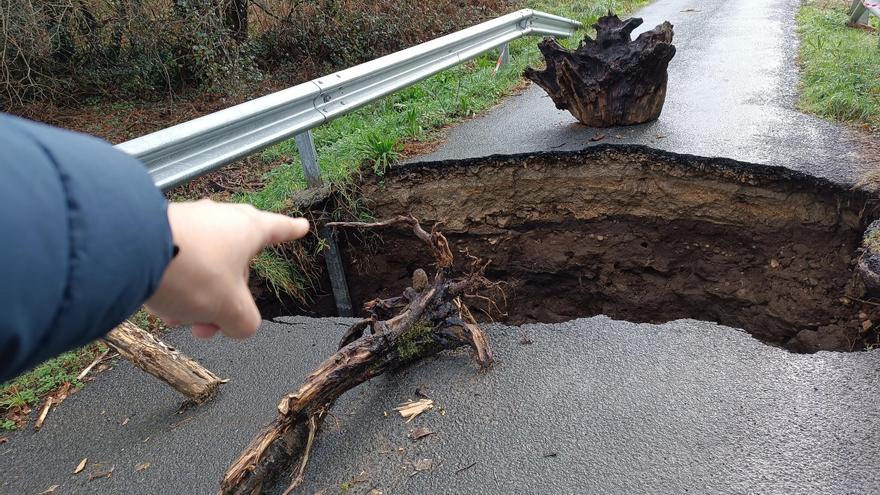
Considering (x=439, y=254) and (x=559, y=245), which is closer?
(x=439, y=254)

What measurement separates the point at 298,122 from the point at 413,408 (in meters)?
2.57

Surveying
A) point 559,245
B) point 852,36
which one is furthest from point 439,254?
point 852,36

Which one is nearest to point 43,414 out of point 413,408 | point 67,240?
point 413,408

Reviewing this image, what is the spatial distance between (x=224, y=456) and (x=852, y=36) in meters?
9.88

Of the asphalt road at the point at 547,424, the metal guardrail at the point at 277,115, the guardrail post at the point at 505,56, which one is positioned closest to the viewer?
the asphalt road at the point at 547,424

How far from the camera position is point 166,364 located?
295 cm

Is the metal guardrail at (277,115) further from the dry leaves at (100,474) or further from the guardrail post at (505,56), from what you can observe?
the dry leaves at (100,474)

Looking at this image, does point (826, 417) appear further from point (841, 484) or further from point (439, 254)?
point (439, 254)

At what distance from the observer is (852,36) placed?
329 inches

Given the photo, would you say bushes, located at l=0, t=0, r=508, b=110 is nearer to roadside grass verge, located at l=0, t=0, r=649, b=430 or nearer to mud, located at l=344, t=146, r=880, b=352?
roadside grass verge, located at l=0, t=0, r=649, b=430

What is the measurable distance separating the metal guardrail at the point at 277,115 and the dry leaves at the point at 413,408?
192 cm

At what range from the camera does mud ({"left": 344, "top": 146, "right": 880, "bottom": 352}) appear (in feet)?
14.2

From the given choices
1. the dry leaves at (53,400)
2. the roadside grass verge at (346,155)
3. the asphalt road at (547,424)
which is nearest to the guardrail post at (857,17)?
the roadside grass verge at (346,155)

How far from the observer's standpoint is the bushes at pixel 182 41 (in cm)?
668
